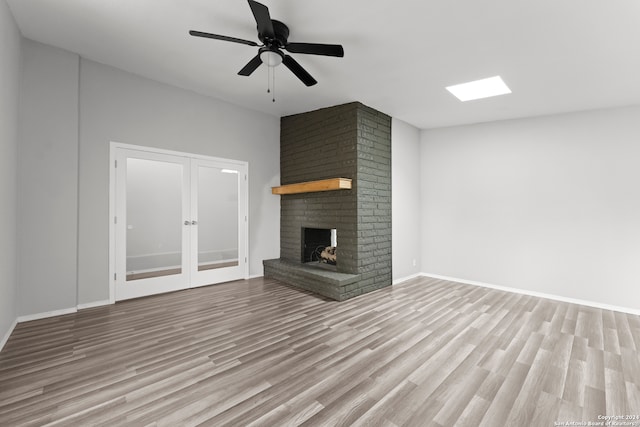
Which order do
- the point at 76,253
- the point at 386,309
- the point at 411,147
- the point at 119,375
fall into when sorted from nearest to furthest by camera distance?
1. the point at 119,375
2. the point at 76,253
3. the point at 386,309
4. the point at 411,147

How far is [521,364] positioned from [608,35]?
2981mm

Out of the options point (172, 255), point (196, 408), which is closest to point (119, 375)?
point (196, 408)

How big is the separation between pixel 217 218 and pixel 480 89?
171 inches

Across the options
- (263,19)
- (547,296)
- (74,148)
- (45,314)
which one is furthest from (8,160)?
(547,296)

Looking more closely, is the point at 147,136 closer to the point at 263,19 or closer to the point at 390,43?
the point at 263,19

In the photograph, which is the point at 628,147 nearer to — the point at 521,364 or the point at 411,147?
the point at 411,147

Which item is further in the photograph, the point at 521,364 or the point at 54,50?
the point at 54,50

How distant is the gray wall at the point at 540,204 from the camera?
3957 millimetres

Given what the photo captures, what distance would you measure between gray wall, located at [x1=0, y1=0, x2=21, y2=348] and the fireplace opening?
3.63 m

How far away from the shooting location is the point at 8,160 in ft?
8.59

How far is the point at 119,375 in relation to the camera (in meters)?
2.13

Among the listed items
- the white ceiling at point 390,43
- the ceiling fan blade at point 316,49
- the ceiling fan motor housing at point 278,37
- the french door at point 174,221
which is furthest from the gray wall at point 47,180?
the ceiling fan blade at point 316,49

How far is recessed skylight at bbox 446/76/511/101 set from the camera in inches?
141

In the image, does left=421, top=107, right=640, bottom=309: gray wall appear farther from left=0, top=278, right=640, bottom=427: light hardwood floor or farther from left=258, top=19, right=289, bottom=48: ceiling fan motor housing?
left=258, top=19, right=289, bottom=48: ceiling fan motor housing
